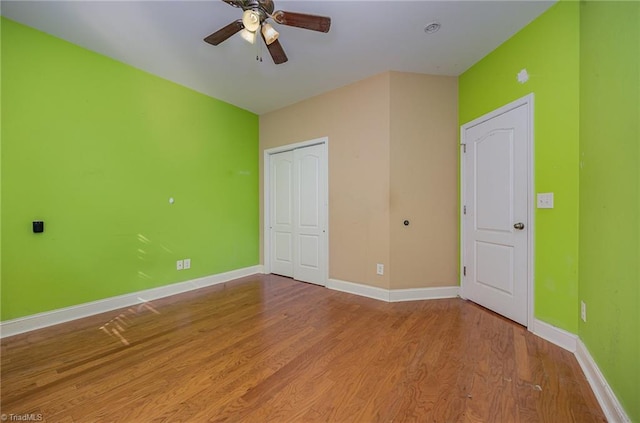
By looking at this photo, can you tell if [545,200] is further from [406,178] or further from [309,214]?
[309,214]

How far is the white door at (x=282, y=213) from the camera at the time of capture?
3.94m

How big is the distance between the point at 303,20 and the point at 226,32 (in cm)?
63

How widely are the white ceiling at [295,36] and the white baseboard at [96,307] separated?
262cm

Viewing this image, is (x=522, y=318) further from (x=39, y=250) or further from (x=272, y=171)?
(x=39, y=250)

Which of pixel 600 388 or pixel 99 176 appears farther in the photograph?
pixel 99 176

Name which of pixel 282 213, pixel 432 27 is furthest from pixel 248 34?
pixel 282 213

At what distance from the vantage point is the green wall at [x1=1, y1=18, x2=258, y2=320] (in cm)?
212

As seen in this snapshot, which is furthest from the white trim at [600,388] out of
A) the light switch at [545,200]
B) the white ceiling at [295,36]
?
the white ceiling at [295,36]

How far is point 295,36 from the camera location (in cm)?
226

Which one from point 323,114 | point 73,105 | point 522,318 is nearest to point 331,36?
point 323,114

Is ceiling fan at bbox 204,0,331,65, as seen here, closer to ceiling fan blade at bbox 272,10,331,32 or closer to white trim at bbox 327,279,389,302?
ceiling fan blade at bbox 272,10,331,32

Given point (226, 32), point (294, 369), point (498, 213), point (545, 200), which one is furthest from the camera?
point (498, 213)

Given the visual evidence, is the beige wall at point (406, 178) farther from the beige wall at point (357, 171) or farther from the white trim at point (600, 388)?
the white trim at point (600, 388)

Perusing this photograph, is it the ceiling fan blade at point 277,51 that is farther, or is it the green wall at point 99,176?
the green wall at point 99,176
